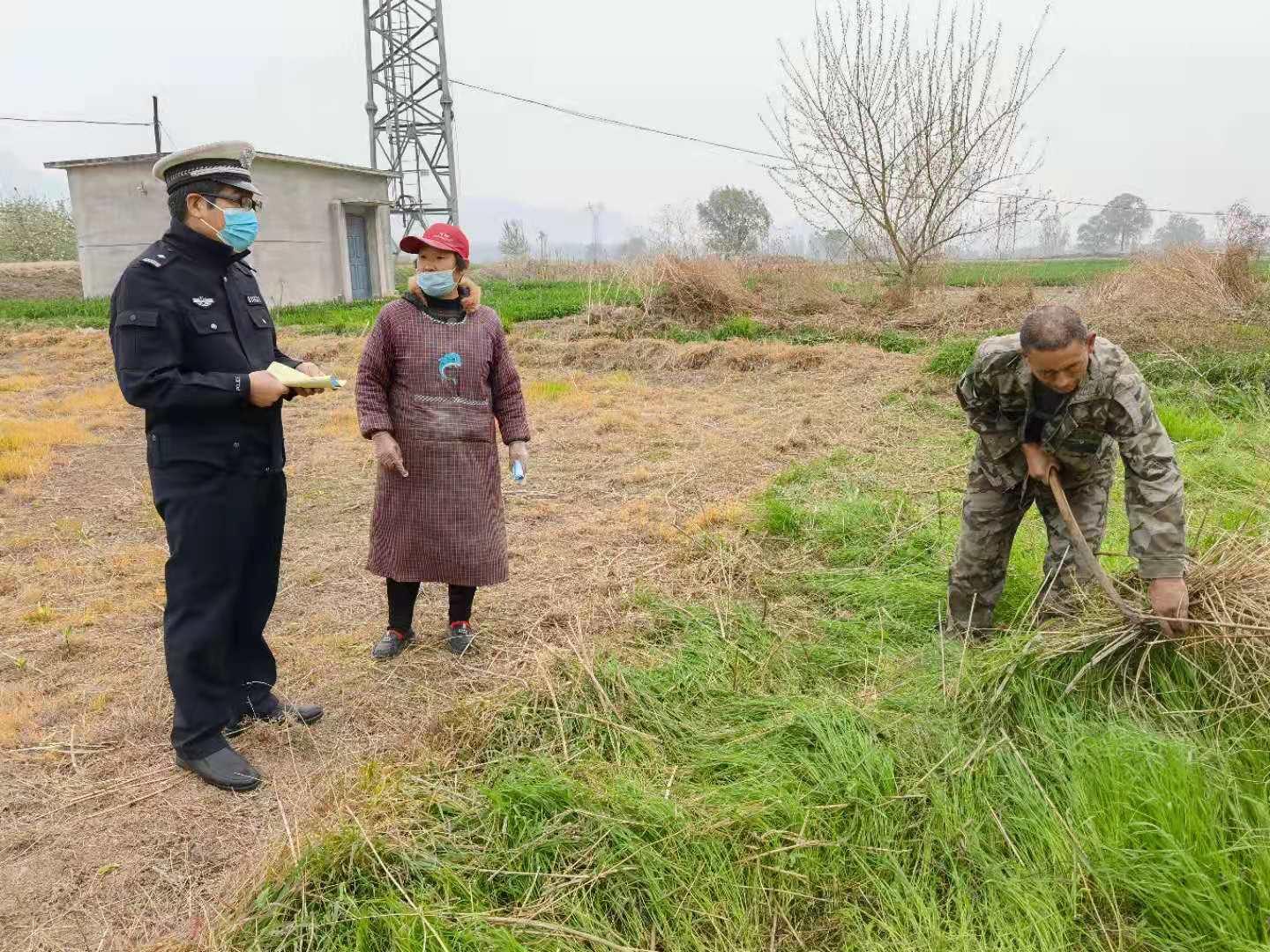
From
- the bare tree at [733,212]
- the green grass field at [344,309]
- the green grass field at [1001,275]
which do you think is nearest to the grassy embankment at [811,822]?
the green grass field at [344,309]

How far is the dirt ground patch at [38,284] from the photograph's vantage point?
23547 millimetres

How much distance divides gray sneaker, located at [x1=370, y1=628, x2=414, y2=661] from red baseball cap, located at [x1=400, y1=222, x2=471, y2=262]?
1.58 m

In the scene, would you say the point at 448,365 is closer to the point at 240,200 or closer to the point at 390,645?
the point at 240,200

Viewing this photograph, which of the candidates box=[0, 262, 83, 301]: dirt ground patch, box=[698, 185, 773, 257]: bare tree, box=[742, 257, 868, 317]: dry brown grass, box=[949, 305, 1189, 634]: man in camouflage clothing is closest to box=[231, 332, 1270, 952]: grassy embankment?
box=[949, 305, 1189, 634]: man in camouflage clothing

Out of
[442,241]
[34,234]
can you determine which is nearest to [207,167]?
[442,241]

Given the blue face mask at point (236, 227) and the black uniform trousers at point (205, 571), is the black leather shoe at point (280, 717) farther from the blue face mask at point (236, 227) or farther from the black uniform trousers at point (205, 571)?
the blue face mask at point (236, 227)

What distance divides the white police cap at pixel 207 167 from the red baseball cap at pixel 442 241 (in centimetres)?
65

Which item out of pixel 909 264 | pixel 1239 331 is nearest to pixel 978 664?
pixel 1239 331

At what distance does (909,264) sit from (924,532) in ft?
41.3

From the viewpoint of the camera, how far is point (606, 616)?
390cm

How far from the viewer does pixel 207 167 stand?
9.05ft

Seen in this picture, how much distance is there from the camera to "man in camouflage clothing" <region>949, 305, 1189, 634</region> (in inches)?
105

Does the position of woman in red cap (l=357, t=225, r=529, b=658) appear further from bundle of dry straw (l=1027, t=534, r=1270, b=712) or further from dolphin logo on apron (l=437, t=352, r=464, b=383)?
bundle of dry straw (l=1027, t=534, r=1270, b=712)

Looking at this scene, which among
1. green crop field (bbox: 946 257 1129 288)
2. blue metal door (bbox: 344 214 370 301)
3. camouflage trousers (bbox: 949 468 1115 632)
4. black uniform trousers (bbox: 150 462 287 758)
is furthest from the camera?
blue metal door (bbox: 344 214 370 301)
